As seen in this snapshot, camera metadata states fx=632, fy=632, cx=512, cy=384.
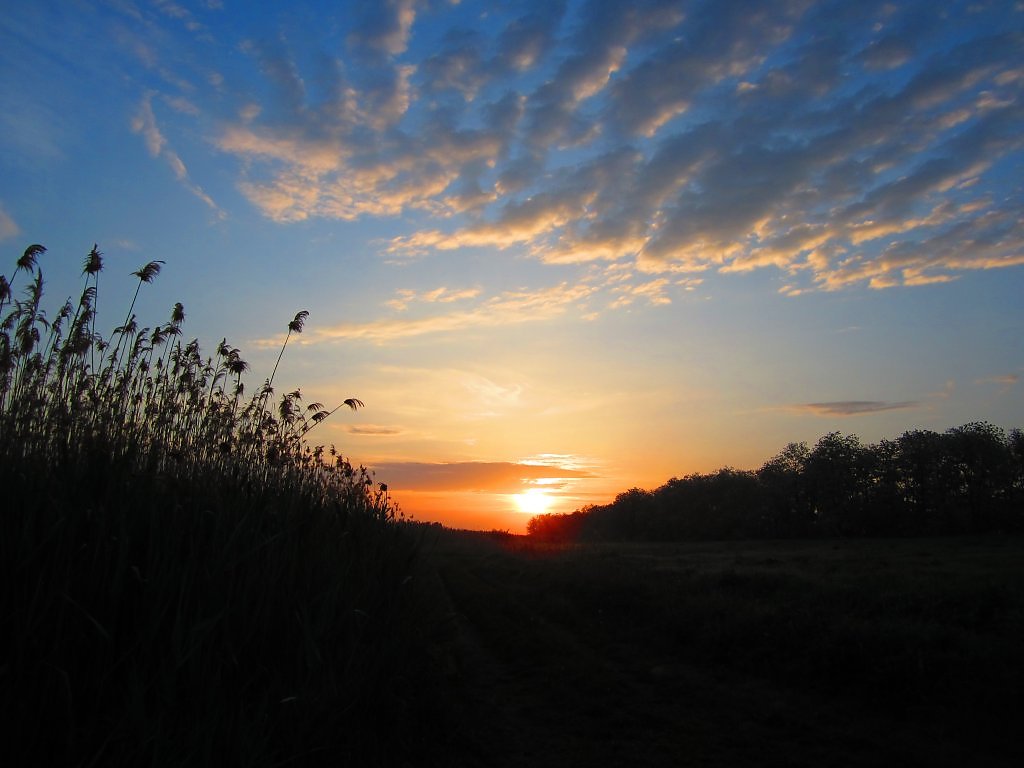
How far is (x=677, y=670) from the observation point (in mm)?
10336

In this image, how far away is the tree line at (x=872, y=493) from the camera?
5428cm

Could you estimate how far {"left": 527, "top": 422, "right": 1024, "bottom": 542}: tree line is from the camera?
5428 centimetres

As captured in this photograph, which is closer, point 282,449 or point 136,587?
point 136,587

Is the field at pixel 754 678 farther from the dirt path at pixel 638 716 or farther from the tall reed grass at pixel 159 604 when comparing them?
the tall reed grass at pixel 159 604

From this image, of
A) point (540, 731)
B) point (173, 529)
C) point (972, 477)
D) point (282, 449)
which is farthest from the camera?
point (972, 477)

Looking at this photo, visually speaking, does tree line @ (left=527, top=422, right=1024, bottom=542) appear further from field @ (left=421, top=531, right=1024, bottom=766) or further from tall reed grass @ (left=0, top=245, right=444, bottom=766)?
tall reed grass @ (left=0, top=245, right=444, bottom=766)

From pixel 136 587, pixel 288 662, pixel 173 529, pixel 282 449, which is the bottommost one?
pixel 288 662

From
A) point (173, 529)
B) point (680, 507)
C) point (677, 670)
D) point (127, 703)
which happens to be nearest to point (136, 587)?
point (173, 529)

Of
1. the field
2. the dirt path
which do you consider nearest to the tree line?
the field

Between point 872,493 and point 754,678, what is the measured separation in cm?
5827

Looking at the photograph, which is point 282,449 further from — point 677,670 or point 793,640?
point 793,640

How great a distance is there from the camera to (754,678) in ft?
32.0

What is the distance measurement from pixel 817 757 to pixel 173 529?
669 centimetres

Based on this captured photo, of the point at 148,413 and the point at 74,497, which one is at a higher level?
the point at 148,413
